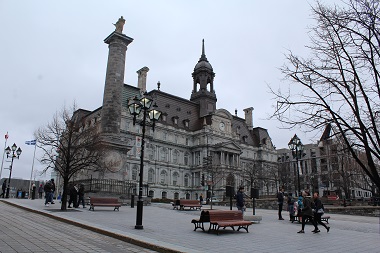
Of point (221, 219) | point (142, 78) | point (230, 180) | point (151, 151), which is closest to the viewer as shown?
point (221, 219)

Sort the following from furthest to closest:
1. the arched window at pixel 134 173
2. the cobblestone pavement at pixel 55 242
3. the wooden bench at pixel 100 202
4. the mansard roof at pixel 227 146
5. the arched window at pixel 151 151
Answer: the mansard roof at pixel 227 146, the arched window at pixel 151 151, the arched window at pixel 134 173, the wooden bench at pixel 100 202, the cobblestone pavement at pixel 55 242

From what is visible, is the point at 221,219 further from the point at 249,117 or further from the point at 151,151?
the point at 249,117

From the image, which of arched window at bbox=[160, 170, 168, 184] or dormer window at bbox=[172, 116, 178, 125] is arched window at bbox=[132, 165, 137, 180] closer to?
arched window at bbox=[160, 170, 168, 184]

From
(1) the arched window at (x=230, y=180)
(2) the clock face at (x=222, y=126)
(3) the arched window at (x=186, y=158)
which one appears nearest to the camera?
(1) the arched window at (x=230, y=180)

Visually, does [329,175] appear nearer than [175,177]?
Yes

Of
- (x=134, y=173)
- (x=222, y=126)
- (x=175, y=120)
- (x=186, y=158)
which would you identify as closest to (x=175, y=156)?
(x=186, y=158)

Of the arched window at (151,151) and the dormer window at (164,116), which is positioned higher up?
the dormer window at (164,116)

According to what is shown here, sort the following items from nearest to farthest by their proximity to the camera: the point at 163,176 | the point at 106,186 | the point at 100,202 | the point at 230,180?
the point at 100,202 < the point at 106,186 < the point at 163,176 < the point at 230,180

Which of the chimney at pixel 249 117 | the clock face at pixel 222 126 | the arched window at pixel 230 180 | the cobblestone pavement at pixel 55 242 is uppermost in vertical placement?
the chimney at pixel 249 117

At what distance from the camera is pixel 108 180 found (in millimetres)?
26469

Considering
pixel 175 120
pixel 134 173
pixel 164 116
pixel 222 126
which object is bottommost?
pixel 134 173

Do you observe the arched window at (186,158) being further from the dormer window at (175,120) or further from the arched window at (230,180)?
the arched window at (230,180)

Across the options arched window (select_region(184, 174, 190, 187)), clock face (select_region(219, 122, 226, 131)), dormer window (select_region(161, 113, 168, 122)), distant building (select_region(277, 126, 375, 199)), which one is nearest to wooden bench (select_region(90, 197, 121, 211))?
distant building (select_region(277, 126, 375, 199))

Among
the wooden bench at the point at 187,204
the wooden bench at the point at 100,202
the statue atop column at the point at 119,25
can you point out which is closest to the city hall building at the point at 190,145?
the statue atop column at the point at 119,25
